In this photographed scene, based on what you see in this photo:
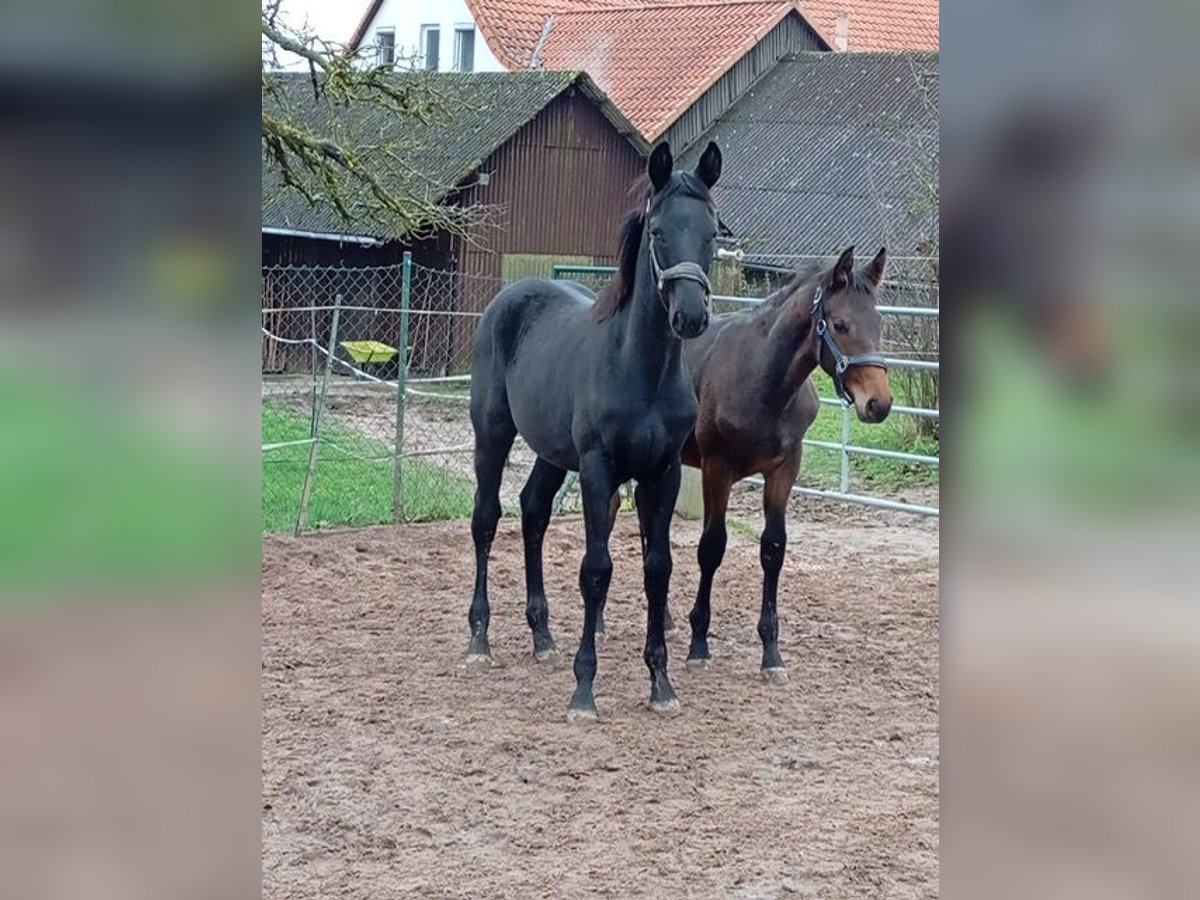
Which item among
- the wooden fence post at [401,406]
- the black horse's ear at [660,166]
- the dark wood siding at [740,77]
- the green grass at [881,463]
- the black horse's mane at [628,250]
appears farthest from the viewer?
the dark wood siding at [740,77]

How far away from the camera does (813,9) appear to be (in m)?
31.6

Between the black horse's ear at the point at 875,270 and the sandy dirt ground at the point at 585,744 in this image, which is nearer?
the sandy dirt ground at the point at 585,744

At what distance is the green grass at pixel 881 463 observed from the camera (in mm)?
10453

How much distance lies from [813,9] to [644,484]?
1127 inches

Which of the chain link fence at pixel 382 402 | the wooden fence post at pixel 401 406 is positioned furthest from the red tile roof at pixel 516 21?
A: the wooden fence post at pixel 401 406

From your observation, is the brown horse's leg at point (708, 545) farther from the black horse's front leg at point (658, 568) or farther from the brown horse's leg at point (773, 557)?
the black horse's front leg at point (658, 568)

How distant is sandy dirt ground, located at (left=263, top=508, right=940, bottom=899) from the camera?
12.5 ft

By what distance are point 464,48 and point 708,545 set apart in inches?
966

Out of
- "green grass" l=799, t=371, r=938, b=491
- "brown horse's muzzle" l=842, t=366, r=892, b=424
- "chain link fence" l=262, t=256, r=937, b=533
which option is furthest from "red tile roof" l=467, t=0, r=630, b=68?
"brown horse's muzzle" l=842, t=366, r=892, b=424

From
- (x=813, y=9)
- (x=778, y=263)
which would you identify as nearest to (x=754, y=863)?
(x=778, y=263)

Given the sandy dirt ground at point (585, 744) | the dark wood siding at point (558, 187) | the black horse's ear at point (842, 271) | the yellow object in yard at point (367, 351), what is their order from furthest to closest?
the dark wood siding at point (558, 187), the yellow object in yard at point (367, 351), the black horse's ear at point (842, 271), the sandy dirt ground at point (585, 744)

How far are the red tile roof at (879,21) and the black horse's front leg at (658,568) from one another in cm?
2791
